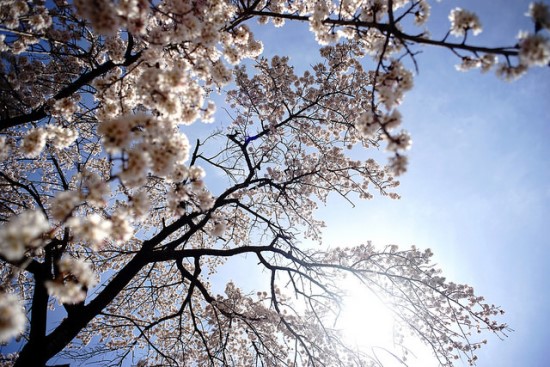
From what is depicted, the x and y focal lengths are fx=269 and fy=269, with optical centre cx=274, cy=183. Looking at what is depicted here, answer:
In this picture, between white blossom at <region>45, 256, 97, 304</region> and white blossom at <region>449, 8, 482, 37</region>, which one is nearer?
white blossom at <region>45, 256, 97, 304</region>

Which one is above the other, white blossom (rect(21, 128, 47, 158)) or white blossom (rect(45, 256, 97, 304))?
white blossom (rect(21, 128, 47, 158))

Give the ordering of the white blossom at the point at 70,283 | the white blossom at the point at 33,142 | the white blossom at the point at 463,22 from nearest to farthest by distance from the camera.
Result: the white blossom at the point at 70,283, the white blossom at the point at 463,22, the white blossom at the point at 33,142

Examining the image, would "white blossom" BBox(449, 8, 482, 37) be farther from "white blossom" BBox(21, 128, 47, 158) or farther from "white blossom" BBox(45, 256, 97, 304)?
"white blossom" BBox(21, 128, 47, 158)

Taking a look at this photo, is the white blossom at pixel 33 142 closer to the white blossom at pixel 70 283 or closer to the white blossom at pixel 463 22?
the white blossom at pixel 70 283

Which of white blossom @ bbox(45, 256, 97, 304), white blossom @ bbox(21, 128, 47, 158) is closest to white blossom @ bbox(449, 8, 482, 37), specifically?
white blossom @ bbox(45, 256, 97, 304)

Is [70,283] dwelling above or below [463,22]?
below

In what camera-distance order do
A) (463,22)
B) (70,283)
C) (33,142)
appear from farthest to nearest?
(33,142)
(463,22)
(70,283)

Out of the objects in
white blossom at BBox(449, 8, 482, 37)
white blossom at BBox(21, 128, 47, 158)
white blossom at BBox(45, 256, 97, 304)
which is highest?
white blossom at BBox(449, 8, 482, 37)

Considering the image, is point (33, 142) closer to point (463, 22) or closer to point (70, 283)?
point (70, 283)

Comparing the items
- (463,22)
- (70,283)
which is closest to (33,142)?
(70,283)

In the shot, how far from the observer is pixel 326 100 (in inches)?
362

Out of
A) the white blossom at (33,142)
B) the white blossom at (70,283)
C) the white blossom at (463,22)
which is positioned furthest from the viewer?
the white blossom at (33,142)

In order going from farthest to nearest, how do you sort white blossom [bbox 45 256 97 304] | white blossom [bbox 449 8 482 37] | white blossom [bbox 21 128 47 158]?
1. white blossom [bbox 21 128 47 158]
2. white blossom [bbox 449 8 482 37]
3. white blossom [bbox 45 256 97 304]

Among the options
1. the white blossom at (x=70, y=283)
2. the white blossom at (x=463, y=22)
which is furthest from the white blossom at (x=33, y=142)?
the white blossom at (x=463, y=22)
